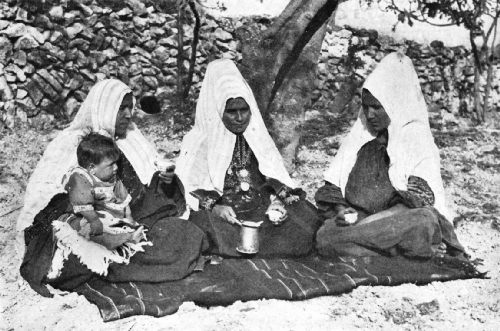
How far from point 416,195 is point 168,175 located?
1914mm

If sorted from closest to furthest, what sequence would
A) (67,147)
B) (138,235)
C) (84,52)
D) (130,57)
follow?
(138,235)
(67,147)
(84,52)
(130,57)

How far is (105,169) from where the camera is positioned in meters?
4.47

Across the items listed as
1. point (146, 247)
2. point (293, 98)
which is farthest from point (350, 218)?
point (293, 98)

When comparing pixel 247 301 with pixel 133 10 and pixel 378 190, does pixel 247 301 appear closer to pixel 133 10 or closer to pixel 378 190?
pixel 378 190

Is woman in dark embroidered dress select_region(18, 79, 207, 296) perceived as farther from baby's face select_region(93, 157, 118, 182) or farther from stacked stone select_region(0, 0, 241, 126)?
stacked stone select_region(0, 0, 241, 126)

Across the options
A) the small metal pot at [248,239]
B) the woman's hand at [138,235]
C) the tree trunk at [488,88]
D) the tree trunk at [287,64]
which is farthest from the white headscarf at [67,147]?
the tree trunk at [488,88]

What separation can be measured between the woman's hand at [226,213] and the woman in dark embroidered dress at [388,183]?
0.68 meters

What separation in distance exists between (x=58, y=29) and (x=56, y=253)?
16.5ft

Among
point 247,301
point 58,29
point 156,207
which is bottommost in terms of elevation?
point 247,301

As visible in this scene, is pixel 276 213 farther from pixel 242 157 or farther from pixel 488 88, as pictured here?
pixel 488 88

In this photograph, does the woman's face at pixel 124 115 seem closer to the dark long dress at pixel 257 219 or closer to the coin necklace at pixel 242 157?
the dark long dress at pixel 257 219

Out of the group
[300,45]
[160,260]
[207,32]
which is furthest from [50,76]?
[160,260]

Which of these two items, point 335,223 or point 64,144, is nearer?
point 64,144

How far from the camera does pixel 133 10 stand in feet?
30.3
